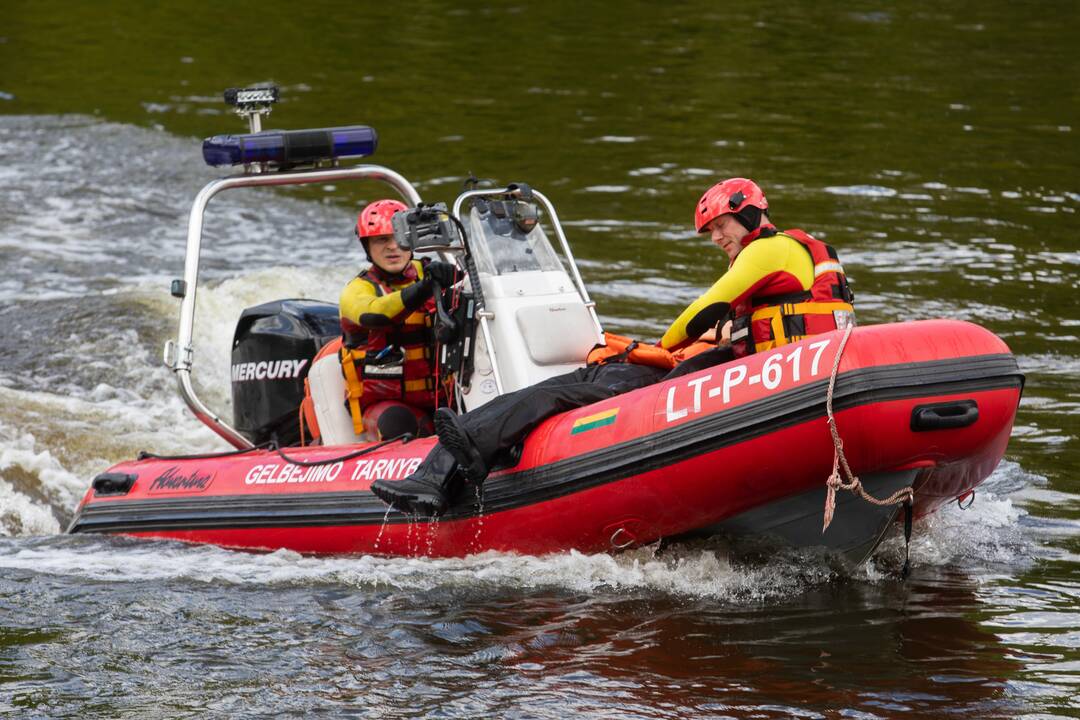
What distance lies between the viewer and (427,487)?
229 inches

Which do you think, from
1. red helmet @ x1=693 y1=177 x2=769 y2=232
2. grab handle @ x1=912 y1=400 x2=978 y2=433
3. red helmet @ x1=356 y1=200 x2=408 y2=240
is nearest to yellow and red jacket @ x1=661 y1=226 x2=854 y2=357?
red helmet @ x1=693 y1=177 x2=769 y2=232

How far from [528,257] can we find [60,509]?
283 centimetres

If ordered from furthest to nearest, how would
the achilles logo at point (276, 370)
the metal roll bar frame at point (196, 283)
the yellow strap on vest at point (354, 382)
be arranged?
the achilles logo at point (276, 370)
the metal roll bar frame at point (196, 283)
the yellow strap on vest at point (354, 382)

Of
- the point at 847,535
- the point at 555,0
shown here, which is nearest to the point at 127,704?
the point at 847,535

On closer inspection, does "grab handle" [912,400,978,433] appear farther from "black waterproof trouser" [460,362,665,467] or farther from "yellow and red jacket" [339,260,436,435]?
"yellow and red jacket" [339,260,436,435]

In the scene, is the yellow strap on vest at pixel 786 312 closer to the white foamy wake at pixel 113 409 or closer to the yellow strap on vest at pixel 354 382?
the yellow strap on vest at pixel 354 382

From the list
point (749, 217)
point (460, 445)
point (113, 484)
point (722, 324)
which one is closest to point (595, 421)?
point (460, 445)

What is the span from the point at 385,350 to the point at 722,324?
5.62ft

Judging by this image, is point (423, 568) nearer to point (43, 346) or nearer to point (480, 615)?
point (480, 615)

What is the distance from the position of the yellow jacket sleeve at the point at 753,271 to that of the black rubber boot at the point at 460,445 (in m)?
0.96

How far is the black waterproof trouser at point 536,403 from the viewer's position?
225 inches

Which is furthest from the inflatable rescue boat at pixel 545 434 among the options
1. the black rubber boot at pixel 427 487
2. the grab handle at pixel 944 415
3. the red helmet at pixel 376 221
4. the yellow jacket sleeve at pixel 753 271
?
the red helmet at pixel 376 221

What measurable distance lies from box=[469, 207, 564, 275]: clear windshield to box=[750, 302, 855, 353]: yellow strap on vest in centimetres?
133

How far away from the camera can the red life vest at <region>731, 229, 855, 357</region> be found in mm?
5570
